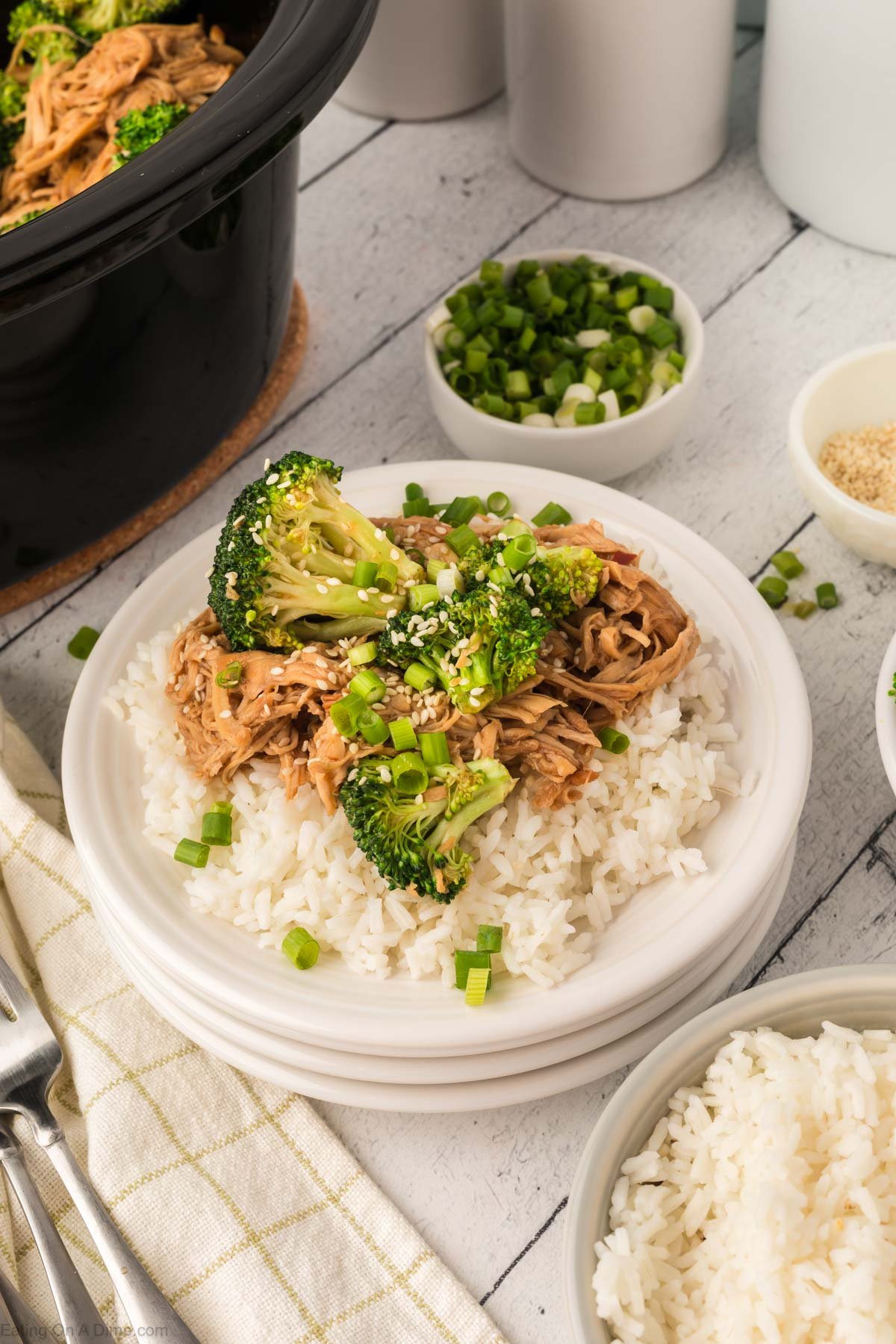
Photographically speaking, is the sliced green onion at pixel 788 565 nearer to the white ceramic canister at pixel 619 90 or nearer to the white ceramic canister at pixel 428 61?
the white ceramic canister at pixel 619 90

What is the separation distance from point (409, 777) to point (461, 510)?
2.12ft

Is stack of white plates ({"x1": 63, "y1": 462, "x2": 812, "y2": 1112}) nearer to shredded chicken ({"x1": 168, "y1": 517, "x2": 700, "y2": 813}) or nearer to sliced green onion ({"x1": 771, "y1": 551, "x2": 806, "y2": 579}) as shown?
shredded chicken ({"x1": 168, "y1": 517, "x2": 700, "y2": 813})

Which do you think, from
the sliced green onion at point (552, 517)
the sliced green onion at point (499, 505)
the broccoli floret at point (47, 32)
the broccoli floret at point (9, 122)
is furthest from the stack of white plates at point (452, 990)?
the broccoli floret at point (47, 32)

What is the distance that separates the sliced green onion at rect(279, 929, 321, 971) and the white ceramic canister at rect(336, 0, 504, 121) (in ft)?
8.47

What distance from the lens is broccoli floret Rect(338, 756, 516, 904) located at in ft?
5.79

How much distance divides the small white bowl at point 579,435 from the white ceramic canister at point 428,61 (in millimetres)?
1236

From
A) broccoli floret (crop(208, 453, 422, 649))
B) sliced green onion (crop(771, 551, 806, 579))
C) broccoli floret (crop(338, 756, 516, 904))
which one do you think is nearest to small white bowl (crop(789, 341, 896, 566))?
sliced green onion (crop(771, 551, 806, 579))

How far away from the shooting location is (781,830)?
6.08ft

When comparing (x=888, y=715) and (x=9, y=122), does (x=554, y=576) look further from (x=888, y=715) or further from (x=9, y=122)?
(x=9, y=122)

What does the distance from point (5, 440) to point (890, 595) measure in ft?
5.54

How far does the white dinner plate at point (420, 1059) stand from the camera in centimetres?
175

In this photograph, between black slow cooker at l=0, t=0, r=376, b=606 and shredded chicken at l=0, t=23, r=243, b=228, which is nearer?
black slow cooker at l=0, t=0, r=376, b=606

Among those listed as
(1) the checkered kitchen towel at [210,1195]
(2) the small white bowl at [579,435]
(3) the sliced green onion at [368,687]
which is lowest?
(1) the checkered kitchen towel at [210,1195]

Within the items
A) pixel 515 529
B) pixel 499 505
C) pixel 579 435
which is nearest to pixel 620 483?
pixel 579 435
